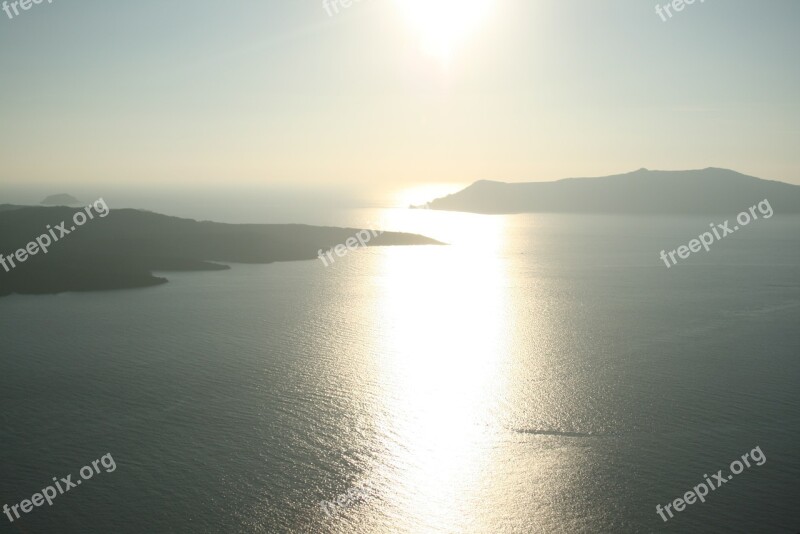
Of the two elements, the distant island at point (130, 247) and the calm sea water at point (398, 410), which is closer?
the calm sea water at point (398, 410)

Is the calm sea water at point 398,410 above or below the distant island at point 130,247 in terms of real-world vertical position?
below

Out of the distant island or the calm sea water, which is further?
the distant island

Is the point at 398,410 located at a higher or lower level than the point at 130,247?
lower

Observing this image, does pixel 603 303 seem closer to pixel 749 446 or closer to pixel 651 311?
pixel 651 311

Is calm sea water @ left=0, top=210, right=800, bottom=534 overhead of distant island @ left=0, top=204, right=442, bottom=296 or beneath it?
beneath
